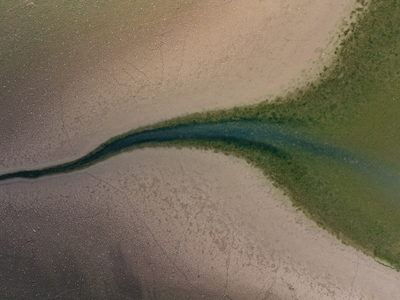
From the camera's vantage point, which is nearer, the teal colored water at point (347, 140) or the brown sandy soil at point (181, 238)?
the teal colored water at point (347, 140)

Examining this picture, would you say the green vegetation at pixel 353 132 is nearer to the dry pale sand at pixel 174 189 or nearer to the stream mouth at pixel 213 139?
the stream mouth at pixel 213 139

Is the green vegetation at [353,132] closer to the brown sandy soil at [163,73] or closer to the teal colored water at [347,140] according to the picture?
the teal colored water at [347,140]

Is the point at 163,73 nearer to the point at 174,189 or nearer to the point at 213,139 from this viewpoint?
the point at 213,139

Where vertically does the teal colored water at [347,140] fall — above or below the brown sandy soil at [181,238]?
above

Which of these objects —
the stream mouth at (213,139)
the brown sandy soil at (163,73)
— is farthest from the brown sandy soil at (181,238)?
the brown sandy soil at (163,73)

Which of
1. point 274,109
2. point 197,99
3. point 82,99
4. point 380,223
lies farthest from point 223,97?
point 380,223

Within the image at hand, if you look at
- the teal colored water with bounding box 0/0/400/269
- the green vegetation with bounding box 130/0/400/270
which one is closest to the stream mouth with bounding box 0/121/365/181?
the teal colored water with bounding box 0/0/400/269

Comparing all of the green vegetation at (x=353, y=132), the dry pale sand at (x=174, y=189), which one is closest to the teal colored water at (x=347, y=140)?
the green vegetation at (x=353, y=132)
